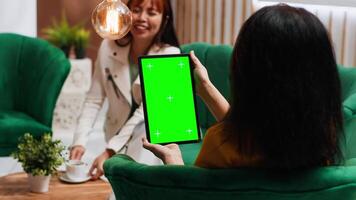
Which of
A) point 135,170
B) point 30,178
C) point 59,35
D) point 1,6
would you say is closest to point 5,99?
point 1,6

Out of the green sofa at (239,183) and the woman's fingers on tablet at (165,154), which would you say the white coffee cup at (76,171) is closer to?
the woman's fingers on tablet at (165,154)

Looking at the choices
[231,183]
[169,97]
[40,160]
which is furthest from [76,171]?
[231,183]

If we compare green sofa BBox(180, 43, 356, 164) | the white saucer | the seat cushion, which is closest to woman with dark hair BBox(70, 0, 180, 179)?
the white saucer

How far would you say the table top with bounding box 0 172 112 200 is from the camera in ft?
8.80

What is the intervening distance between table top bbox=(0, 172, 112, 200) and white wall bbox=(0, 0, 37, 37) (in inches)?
85.3

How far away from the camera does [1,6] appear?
4785mm

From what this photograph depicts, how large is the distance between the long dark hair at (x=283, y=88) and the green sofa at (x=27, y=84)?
104 inches

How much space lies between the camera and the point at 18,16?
15.9 feet

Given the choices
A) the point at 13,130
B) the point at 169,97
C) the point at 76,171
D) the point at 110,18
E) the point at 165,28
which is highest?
the point at 110,18

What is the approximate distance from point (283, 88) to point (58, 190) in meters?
1.56

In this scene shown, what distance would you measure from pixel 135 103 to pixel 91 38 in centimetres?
302

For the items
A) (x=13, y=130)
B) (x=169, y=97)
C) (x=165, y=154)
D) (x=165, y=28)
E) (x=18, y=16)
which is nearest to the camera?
(x=165, y=154)

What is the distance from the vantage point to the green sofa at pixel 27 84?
394 cm

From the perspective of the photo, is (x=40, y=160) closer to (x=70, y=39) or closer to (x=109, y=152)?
(x=109, y=152)
